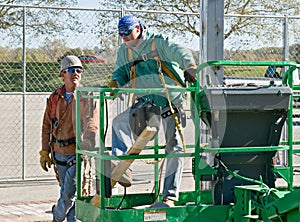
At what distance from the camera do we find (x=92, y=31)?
1254 centimetres

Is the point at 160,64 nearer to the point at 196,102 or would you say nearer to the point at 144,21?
the point at 196,102

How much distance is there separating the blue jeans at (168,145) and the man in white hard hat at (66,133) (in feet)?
2.73

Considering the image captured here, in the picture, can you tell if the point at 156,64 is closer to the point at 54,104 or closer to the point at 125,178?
the point at 125,178

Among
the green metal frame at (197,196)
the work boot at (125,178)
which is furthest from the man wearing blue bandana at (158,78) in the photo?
the green metal frame at (197,196)

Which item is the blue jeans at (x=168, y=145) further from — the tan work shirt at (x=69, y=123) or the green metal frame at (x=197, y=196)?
the tan work shirt at (x=69, y=123)

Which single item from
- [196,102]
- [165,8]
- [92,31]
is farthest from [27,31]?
[165,8]

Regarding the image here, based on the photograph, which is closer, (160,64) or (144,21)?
(160,64)

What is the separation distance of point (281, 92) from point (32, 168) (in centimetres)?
739

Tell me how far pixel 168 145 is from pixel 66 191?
Result: 1569 millimetres

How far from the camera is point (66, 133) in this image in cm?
887

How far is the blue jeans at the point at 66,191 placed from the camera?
28.8 ft

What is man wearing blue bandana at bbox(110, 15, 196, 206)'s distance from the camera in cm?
774

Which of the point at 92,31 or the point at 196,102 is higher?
the point at 92,31

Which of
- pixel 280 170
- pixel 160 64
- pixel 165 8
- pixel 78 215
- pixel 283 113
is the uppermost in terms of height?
pixel 165 8
